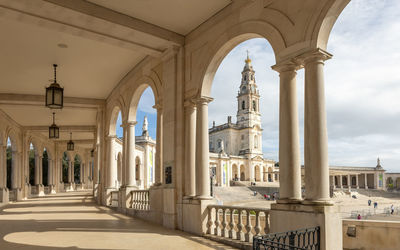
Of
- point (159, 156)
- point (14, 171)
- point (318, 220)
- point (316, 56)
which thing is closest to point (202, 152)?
point (159, 156)

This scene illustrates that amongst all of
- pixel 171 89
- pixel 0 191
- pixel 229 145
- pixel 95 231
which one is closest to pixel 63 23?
pixel 171 89

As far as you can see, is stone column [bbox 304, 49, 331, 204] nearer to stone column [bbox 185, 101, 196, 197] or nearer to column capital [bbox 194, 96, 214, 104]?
column capital [bbox 194, 96, 214, 104]

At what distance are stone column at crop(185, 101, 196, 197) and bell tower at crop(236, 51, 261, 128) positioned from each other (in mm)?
86039

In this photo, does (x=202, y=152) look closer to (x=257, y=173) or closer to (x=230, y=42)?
(x=230, y=42)

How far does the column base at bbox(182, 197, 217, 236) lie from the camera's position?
941 cm

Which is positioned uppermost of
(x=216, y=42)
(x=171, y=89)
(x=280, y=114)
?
(x=216, y=42)

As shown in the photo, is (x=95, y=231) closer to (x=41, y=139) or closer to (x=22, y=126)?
(x=22, y=126)

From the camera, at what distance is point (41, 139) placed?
3384 cm

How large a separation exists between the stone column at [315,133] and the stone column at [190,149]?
14.0ft

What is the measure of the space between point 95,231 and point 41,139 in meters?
27.3

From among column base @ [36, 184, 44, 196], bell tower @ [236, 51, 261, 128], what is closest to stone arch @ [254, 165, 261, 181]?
bell tower @ [236, 51, 261, 128]

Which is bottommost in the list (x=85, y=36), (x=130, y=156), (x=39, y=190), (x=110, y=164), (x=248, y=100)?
(x=39, y=190)

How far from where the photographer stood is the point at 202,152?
32.3ft

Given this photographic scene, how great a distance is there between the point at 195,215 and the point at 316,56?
18.3 ft
